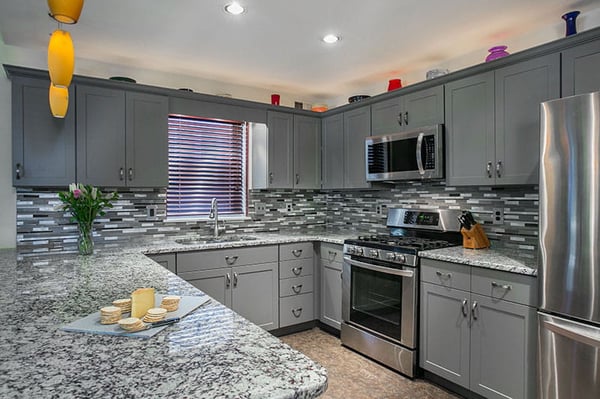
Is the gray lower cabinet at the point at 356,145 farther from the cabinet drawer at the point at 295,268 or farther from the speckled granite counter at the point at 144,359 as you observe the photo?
the speckled granite counter at the point at 144,359

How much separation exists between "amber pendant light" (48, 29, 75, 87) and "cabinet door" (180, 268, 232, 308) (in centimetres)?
184

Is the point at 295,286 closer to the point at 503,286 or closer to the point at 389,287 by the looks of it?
the point at 389,287

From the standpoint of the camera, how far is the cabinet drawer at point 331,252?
11.1 feet

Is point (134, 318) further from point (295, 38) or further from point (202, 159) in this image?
Answer: point (202, 159)

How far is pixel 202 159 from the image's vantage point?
12.4ft

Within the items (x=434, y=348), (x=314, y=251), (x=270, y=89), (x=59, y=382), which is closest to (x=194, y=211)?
(x=314, y=251)

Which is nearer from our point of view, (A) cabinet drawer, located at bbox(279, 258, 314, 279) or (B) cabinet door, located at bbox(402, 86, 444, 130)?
(B) cabinet door, located at bbox(402, 86, 444, 130)

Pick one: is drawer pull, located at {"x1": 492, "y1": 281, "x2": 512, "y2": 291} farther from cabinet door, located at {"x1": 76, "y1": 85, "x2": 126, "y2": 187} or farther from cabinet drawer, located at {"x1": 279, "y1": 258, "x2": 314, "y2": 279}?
cabinet door, located at {"x1": 76, "y1": 85, "x2": 126, "y2": 187}

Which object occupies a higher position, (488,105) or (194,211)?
(488,105)

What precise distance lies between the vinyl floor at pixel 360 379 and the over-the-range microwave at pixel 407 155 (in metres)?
1.52

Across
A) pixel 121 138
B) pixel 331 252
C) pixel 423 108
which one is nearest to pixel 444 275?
pixel 331 252

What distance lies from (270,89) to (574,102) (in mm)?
2950

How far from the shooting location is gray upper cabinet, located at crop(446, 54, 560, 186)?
236 cm

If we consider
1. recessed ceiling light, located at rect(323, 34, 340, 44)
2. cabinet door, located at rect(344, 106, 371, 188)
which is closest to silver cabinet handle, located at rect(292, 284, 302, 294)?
cabinet door, located at rect(344, 106, 371, 188)
